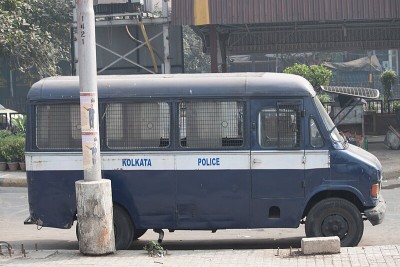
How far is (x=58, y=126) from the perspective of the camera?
37.4 feet

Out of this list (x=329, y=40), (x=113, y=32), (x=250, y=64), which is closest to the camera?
(x=113, y=32)

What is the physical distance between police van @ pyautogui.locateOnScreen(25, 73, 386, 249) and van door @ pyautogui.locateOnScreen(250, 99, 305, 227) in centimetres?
1

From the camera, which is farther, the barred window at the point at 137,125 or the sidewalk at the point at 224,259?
the barred window at the point at 137,125

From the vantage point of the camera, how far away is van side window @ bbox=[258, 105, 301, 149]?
1105 centimetres

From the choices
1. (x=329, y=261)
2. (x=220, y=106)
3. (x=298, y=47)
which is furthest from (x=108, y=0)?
(x=329, y=261)

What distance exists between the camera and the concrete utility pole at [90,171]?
404 inches

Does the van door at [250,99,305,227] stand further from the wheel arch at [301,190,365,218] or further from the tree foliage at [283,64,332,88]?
the tree foliage at [283,64,332,88]

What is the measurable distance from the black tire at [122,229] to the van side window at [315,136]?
2743 mm

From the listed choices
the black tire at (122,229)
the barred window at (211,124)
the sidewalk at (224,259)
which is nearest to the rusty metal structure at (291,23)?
the barred window at (211,124)

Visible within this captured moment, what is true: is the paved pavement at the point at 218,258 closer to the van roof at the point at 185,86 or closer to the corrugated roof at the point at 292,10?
the van roof at the point at 185,86

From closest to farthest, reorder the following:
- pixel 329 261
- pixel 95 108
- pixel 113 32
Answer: pixel 329 261, pixel 95 108, pixel 113 32

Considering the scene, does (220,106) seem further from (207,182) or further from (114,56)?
(114,56)

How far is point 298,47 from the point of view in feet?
106

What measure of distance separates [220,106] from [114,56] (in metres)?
16.4
